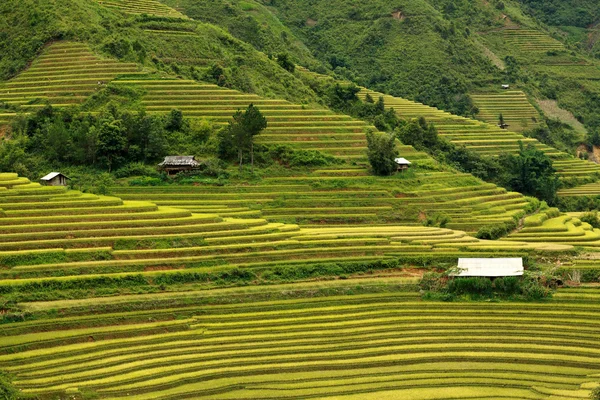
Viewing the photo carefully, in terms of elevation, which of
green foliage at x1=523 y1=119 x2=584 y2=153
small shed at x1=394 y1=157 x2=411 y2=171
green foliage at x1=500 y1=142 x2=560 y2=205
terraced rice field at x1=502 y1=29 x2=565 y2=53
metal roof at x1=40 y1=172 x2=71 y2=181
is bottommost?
green foliage at x1=523 y1=119 x2=584 y2=153

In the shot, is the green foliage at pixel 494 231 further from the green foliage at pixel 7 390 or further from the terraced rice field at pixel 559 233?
the green foliage at pixel 7 390

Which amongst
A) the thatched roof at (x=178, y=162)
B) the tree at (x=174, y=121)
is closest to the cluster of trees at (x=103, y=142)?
the tree at (x=174, y=121)

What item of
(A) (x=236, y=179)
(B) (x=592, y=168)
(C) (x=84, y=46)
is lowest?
(B) (x=592, y=168)

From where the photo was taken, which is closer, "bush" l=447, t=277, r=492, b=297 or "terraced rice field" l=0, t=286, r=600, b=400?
"terraced rice field" l=0, t=286, r=600, b=400

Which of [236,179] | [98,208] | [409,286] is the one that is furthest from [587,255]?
[98,208]

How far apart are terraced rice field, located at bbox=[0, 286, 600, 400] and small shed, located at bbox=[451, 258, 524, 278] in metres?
1.33

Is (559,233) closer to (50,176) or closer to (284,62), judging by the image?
(50,176)

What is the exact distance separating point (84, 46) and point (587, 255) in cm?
3351

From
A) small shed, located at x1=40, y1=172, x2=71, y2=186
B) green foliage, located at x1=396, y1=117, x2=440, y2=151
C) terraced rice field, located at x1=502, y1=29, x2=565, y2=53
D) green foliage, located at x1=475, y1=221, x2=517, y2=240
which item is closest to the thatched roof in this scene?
small shed, located at x1=40, y1=172, x2=71, y2=186

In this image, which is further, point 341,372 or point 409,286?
point 409,286

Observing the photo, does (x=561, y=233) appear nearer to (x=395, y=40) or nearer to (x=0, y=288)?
(x=0, y=288)

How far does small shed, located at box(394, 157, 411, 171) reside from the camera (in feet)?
168

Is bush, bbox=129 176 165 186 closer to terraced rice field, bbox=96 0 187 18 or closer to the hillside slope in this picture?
the hillside slope

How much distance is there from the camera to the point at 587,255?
41.2 metres
